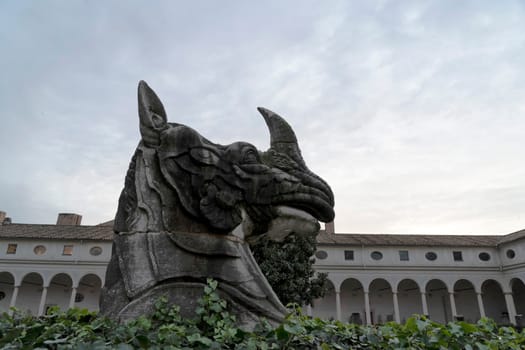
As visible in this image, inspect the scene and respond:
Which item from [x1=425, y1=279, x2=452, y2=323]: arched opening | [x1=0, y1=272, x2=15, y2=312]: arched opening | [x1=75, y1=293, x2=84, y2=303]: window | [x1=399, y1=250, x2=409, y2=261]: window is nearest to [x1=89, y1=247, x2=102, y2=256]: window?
[x1=75, y1=293, x2=84, y2=303]: window

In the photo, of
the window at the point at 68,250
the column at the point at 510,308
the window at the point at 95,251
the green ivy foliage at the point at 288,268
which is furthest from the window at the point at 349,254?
the window at the point at 68,250

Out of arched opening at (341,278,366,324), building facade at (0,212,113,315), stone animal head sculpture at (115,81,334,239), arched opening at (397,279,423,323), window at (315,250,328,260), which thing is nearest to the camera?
stone animal head sculpture at (115,81,334,239)

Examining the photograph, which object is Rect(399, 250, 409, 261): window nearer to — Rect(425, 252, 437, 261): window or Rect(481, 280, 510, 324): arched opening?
Rect(425, 252, 437, 261): window

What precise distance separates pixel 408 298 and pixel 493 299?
832 cm

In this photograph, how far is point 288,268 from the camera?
18.4 meters

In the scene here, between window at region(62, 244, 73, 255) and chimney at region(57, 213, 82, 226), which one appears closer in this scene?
window at region(62, 244, 73, 255)

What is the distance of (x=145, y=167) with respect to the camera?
3314 millimetres

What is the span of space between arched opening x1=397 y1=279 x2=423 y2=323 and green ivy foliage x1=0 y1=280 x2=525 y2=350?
38.2 m

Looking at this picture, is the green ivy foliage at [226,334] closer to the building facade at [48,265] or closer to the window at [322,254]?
the building facade at [48,265]

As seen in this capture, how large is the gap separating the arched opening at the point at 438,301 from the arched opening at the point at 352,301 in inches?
277

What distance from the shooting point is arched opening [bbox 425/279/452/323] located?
37.1 m

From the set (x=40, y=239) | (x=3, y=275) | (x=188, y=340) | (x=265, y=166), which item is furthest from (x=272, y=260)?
(x=3, y=275)

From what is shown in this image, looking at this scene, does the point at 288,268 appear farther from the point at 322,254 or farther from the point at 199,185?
the point at 322,254

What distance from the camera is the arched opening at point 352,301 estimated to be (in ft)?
118
